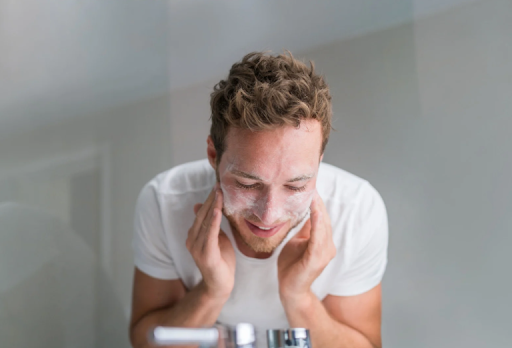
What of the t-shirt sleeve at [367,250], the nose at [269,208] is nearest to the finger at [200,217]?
the nose at [269,208]

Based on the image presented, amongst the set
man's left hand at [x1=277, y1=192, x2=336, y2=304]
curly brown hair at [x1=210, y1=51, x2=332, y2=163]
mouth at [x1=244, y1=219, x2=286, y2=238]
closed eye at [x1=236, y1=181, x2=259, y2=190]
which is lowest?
man's left hand at [x1=277, y1=192, x2=336, y2=304]

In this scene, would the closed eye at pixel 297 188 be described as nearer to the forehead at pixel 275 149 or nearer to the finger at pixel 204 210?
the forehead at pixel 275 149

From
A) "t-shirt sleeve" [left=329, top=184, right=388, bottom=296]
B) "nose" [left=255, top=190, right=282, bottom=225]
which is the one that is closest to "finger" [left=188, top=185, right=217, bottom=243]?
"nose" [left=255, top=190, right=282, bottom=225]

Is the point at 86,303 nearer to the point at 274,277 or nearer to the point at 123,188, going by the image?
the point at 123,188

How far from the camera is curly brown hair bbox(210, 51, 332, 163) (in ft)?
2.41

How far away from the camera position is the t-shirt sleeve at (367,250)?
2.84 feet

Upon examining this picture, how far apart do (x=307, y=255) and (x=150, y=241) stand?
0.29 meters

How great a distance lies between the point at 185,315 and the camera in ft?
2.65

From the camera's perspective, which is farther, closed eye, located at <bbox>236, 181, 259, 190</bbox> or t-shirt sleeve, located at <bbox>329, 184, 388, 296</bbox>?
t-shirt sleeve, located at <bbox>329, 184, 388, 296</bbox>

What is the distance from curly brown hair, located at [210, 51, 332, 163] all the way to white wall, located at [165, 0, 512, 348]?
0.18ft

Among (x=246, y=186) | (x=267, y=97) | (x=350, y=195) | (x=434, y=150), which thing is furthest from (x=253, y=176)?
(x=434, y=150)

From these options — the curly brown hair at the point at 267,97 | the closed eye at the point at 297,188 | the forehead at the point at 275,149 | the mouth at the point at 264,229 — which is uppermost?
the curly brown hair at the point at 267,97

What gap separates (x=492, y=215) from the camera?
835mm

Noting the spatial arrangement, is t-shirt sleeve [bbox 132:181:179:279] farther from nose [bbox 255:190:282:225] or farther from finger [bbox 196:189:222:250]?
nose [bbox 255:190:282:225]
